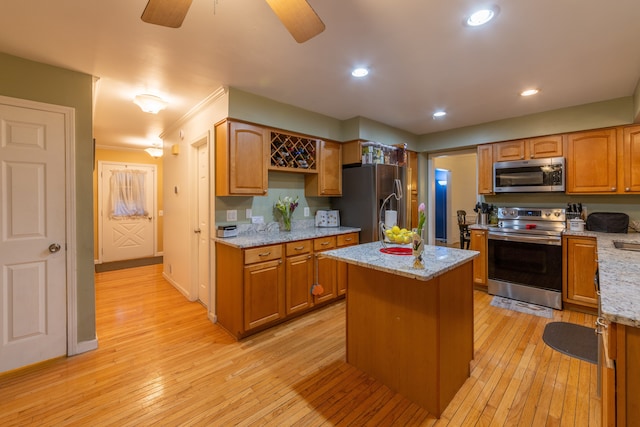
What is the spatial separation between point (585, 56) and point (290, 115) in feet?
8.94

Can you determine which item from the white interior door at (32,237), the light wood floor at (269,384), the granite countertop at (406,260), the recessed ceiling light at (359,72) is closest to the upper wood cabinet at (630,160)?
the light wood floor at (269,384)

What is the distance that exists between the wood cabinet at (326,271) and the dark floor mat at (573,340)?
7.01ft

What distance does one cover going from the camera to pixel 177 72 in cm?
246

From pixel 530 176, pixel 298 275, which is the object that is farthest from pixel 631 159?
pixel 298 275

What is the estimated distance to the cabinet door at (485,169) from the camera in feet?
13.2

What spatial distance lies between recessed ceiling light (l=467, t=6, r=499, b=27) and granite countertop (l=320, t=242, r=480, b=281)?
153 cm

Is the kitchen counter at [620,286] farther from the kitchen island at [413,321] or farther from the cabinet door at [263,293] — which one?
the cabinet door at [263,293]

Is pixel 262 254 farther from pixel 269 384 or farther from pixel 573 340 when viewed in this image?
pixel 573 340

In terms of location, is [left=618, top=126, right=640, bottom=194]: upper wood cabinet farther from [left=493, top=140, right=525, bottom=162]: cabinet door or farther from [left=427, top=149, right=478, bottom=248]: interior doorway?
[left=427, top=149, right=478, bottom=248]: interior doorway

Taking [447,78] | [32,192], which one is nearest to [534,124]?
[447,78]

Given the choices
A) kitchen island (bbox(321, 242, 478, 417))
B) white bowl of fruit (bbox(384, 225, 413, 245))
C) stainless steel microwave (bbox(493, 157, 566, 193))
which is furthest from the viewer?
stainless steel microwave (bbox(493, 157, 566, 193))

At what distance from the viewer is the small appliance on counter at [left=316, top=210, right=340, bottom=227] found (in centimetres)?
383

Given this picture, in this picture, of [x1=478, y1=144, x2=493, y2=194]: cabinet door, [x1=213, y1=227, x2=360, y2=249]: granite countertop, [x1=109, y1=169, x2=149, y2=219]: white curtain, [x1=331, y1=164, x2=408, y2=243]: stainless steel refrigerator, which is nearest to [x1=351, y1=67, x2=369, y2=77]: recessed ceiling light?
[x1=331, y1=164, x2=408, y2=243]: stainless steel refrigerator

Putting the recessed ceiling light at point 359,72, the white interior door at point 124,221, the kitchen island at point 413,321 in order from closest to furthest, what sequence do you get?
the kitchen island at point 413,321 → the recessed ceiling light at point 359,72 → the white interior door at point 124,221
